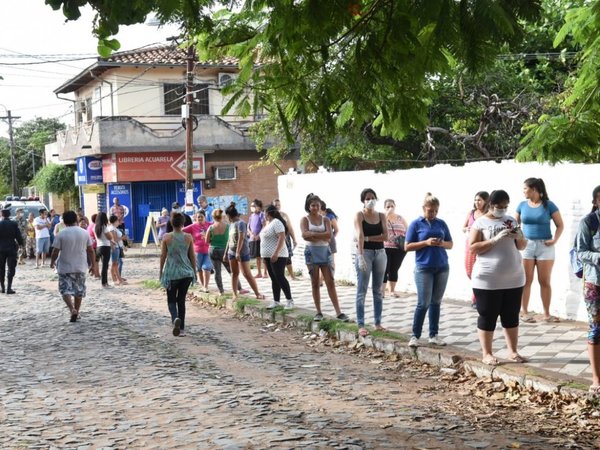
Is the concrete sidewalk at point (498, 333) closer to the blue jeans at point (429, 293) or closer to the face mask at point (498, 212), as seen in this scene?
the blue jeans at point (429, 293)

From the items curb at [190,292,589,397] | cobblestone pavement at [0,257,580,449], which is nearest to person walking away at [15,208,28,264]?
cobblestone pavement at [0,257,580,449]

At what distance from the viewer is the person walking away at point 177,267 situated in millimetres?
12672

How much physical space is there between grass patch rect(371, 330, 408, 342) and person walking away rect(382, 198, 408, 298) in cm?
322

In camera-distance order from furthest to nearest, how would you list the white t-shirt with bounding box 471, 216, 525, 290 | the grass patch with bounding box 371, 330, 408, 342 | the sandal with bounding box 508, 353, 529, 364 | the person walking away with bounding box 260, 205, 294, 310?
the person walking away with bounding box 260, 205, 294, 310
the grass patch with bounding box 371, 330, 408, 342
the sandal with bounding box 508, 353, 529, 364
the white t-shirt with bounding box 471, 216, 525, 290

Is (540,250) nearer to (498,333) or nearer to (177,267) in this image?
(498,333)

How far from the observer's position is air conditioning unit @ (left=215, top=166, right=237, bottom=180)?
3972 cm

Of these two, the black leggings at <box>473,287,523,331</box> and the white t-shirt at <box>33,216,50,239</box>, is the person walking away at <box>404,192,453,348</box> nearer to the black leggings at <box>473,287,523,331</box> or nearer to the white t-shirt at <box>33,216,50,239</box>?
the black leggings at <box>473,287,523,331</box>

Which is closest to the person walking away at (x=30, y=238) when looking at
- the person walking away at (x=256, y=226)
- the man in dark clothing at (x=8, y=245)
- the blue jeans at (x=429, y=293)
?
the man in dark clothing at (x=8, y=245)

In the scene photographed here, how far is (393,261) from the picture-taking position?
49.8ft

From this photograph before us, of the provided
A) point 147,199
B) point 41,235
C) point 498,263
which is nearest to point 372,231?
point 498,263

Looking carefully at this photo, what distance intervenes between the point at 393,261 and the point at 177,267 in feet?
13.6

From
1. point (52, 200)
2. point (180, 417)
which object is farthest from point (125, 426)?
point (52, 200)

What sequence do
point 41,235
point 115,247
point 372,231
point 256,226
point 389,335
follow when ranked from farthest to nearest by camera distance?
point 41,235 → point 115,247 → point 256,226 → point 372,231 → point 389,335

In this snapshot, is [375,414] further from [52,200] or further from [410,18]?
[52,200]
